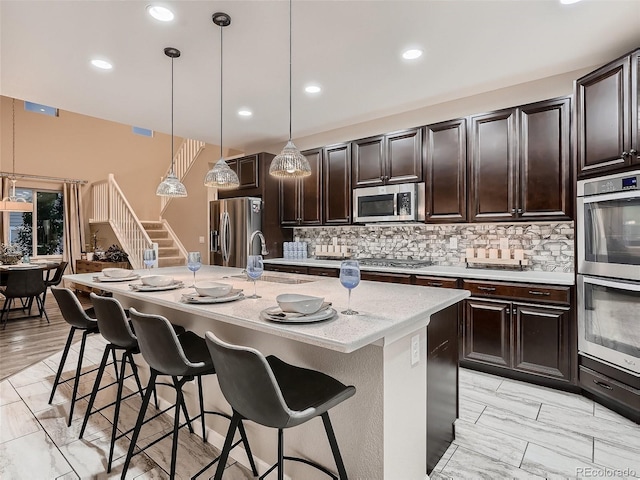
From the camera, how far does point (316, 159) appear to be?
4809mm

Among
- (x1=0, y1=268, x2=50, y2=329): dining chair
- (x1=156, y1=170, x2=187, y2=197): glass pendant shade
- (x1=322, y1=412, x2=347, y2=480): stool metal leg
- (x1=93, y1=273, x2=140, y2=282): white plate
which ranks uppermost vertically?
(x1=156, y1=170, x2=187, y2=197): glass pendant shade

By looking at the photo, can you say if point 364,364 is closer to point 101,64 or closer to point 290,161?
point 290,161

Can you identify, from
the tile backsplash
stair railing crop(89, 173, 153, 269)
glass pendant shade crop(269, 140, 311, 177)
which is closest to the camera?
glass pendant shade crop(269, 140, 311, 177)

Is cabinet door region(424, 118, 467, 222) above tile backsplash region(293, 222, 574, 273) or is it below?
above

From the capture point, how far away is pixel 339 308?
1.69 meters

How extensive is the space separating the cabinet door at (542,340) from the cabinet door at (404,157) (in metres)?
1.72

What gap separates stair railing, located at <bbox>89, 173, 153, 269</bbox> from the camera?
6.82 m

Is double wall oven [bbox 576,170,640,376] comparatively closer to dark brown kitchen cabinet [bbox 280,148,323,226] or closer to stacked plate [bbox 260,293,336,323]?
stacked plate [bbox 260,293,336,323]

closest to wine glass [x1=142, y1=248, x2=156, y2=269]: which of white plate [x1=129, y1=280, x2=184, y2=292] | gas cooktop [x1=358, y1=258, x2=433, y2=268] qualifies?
white plate [x1=129, y1=280, x2=184, y2=292]

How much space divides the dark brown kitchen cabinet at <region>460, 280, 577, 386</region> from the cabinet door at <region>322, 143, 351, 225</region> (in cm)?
184

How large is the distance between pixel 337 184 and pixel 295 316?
11.0 feet

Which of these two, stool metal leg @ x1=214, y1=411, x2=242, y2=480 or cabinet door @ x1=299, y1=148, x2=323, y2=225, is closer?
stool metal leg @ x1=214, y1=411, x2=242, y2=480

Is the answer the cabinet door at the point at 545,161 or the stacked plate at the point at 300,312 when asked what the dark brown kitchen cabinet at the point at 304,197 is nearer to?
the cabinet door at the point at 545,161

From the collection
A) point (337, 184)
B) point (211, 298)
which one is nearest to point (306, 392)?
A: point (211, 298)
